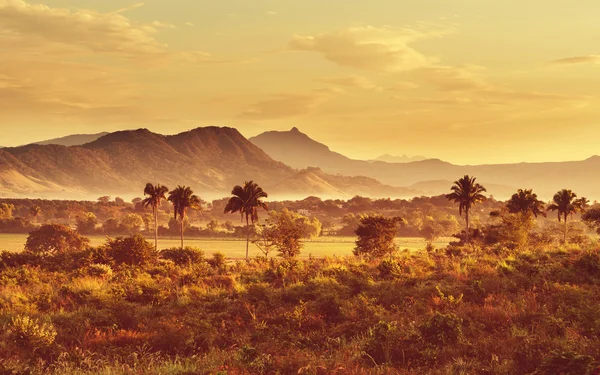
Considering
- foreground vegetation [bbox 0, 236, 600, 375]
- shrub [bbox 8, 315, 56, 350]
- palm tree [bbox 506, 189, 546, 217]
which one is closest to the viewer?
foreground vegetation [bbox 0, 236, 600, 375]

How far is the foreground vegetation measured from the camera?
46.7ft

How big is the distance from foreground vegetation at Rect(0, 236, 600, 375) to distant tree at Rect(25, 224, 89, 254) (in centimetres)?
8212

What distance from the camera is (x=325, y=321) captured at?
20.9 m

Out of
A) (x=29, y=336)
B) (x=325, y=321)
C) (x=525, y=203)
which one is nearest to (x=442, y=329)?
(x=325, y=321)

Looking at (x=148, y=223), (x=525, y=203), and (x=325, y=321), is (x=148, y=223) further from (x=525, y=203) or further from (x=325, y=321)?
(x=325, y=321)

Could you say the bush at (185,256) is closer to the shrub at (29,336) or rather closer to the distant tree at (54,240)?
the shrub at (29,336)

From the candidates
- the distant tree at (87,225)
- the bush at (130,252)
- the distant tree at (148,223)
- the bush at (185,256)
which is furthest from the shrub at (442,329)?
the distant tree at (87,225)

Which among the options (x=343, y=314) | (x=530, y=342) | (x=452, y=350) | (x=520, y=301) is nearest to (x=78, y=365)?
(x=343, y=314)

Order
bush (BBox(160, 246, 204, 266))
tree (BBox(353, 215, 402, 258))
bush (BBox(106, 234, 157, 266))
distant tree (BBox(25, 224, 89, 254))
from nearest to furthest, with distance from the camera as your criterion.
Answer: bush (BBox(106, 234, 157, 266)), bush (BBox(160, 246, 204, 266)), tree (BBox(353, 215, 402, 258)), distant tree (BBox(25, 224, 89, 254))

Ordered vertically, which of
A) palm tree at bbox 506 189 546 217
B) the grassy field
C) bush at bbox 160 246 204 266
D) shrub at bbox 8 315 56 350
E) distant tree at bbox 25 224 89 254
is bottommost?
the grassy field

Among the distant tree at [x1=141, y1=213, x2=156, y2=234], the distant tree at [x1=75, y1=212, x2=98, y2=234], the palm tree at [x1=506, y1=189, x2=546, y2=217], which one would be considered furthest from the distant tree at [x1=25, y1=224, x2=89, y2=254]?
the palm tree at [x1=506, y1=189, x2=546, y2=217]

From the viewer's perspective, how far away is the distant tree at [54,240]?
4149 inches

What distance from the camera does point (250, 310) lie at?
22.3 meters

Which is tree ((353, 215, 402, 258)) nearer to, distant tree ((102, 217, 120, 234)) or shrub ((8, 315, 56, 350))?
shrub ((8, 315, 56, 350))
